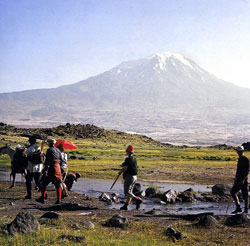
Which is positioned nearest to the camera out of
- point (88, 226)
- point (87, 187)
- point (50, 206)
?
point (88, 226)

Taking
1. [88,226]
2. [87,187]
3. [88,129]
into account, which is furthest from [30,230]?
[88,129]

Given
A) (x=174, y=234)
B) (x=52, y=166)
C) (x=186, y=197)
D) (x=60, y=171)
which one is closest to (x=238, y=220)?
(x=174, y=234)

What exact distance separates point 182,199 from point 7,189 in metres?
8.75

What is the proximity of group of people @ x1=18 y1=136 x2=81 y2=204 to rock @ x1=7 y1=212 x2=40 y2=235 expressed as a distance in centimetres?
496

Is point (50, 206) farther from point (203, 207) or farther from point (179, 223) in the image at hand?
point (203, 207)

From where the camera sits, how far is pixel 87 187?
23328mm

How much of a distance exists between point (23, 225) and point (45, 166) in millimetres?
5231

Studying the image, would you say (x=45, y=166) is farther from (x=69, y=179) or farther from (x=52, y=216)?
(x=69, y=179)

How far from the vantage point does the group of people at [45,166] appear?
15.0m

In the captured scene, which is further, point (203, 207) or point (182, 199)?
point (182, 199)

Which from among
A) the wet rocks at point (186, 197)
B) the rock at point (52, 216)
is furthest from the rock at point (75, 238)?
the wet rocks at point (186, 197)

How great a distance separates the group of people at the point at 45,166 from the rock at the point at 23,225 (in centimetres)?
496

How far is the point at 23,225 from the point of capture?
9.79 m

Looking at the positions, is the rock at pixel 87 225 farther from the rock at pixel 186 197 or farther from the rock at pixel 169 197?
the rock at pixel 186 197
